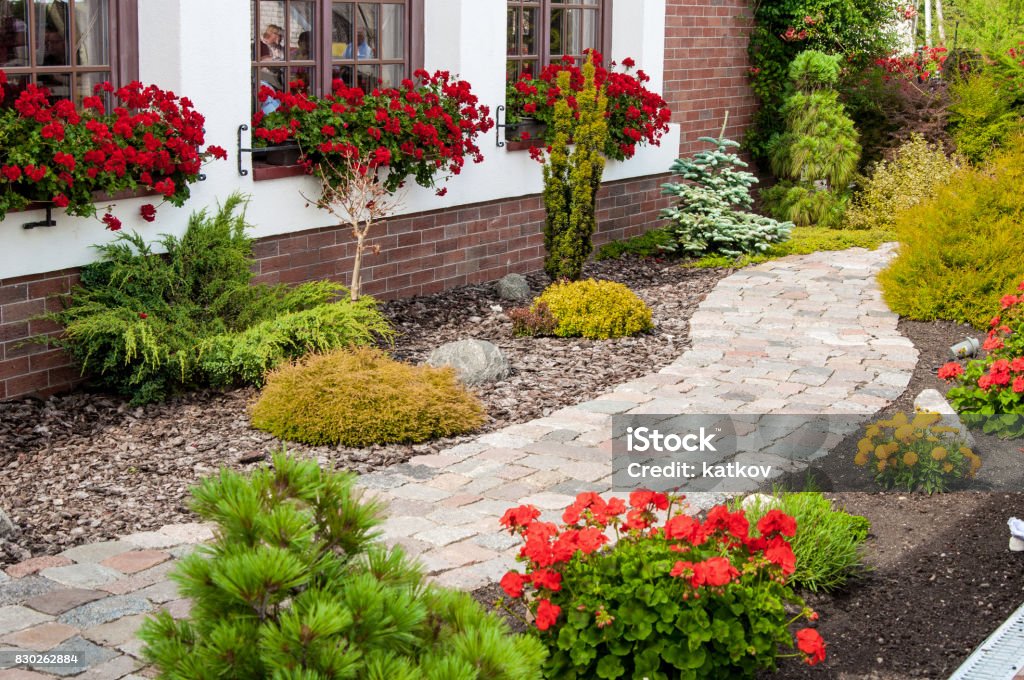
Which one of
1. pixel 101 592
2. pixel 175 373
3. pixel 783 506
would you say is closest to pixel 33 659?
pixel 101 592

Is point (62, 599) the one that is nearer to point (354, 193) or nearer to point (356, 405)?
point (356, 405)

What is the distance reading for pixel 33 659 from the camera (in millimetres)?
3600

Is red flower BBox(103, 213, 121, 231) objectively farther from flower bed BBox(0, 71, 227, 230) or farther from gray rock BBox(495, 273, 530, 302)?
gray rock BBox(495, 273, 530, 302)

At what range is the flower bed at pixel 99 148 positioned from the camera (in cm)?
607

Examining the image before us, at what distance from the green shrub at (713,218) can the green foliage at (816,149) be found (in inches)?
64.2

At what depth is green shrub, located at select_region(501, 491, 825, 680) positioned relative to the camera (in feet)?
10.7

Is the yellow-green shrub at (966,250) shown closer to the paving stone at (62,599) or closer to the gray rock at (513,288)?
the gray rock at (513,288)

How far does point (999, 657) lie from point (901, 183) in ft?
34.3

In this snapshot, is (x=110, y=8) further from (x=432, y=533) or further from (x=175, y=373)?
(x=432, y=533)

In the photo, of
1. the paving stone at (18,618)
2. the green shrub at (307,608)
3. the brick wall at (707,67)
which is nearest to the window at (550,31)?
the brick wall at (707,67)

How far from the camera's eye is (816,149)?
13.6m

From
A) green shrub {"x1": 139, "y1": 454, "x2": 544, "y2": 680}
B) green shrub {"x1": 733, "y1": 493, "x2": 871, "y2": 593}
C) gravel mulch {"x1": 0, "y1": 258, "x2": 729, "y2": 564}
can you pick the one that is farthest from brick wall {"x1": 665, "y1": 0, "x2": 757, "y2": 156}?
green shrub {"x1": 139, "y1": 454, "x2": 544, "y2": 680}

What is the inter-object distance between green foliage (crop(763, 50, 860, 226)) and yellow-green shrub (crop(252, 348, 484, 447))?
8300 millimetres

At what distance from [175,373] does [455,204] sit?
11.9 feet
